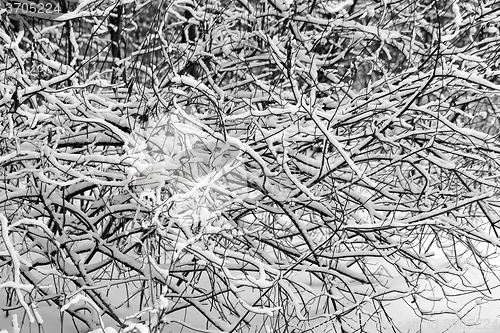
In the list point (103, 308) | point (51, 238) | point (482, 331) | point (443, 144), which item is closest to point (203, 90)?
point (51, 238)

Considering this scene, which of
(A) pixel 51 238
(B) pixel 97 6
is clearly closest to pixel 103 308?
(A) pixel 51 238

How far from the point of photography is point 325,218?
3.57 m

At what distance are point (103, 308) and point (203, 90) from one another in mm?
1401

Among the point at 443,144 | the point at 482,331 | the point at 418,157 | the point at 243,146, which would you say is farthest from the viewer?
the point at 482,331

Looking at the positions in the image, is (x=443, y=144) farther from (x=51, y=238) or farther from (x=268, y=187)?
(x=51, y=238)

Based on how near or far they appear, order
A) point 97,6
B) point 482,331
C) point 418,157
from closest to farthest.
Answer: point 97,6, point 418,157, point 482,331

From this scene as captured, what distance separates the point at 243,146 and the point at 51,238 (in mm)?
1178

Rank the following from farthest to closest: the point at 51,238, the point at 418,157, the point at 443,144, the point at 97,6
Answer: the point at 443,144 < the point at 418,157 < the point at 97,6 < the point at 51,238

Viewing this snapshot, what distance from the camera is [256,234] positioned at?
373 centimetres

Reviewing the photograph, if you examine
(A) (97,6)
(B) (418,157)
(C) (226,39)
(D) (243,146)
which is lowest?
(D) (243,146)

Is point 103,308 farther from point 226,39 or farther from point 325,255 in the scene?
point 226,39

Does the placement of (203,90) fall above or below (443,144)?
below

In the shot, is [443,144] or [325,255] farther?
[443,144]

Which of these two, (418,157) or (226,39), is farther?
(226,39)
